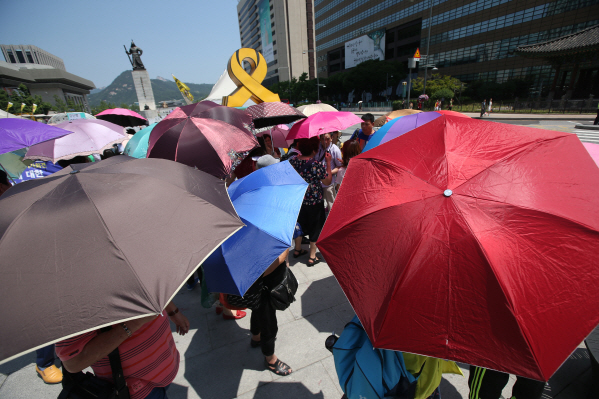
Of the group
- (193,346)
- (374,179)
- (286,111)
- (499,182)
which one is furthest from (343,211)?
(286,111)

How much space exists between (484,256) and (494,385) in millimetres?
1172

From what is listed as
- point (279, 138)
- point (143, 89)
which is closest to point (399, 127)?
point (279, 138)

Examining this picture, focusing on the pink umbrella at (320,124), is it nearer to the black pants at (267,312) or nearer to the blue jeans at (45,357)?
the black pants at (267,312)

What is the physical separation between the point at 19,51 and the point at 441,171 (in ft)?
463

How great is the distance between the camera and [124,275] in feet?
3.64

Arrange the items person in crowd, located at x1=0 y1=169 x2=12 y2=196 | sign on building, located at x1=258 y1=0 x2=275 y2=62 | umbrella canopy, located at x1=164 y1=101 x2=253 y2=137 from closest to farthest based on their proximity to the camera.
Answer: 1. person in crowd, located at x1=0 y1=169 x2=12 y2=196
2. umbrella canopy, located at x1=164 y1=101 x2=253 y2=137
3. sign on building, located at x1=258 y1=0 x2=275 y2=62

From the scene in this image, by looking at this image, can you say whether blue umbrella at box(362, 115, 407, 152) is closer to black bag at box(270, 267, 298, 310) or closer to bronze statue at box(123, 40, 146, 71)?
black bag at box(270, 267, 298, 310)

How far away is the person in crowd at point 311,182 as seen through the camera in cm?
363

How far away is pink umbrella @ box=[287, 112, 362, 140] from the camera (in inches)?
174

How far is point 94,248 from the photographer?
1.15 m

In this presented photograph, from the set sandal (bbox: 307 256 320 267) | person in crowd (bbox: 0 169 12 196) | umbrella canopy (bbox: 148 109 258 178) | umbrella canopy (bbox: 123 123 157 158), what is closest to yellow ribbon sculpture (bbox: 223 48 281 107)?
umbrella canopy (bbox: 123 123 157 158)

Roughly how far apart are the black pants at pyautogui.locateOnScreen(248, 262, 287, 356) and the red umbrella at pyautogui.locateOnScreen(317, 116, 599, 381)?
0.89 m

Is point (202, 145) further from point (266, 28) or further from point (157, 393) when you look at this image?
point (266, 28)

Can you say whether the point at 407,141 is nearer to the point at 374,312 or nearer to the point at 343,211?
the point at 343,211
